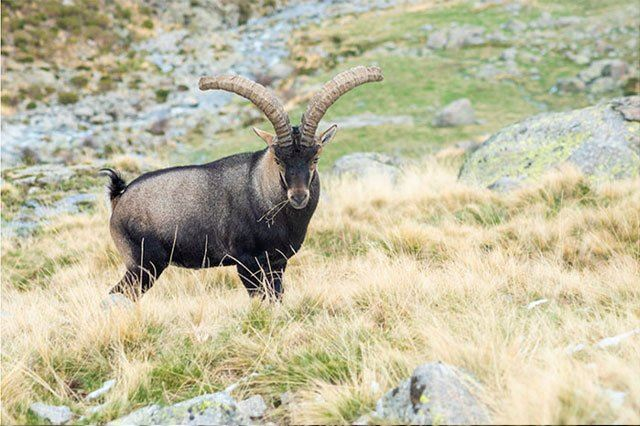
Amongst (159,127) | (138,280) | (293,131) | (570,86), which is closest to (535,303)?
(293,131)

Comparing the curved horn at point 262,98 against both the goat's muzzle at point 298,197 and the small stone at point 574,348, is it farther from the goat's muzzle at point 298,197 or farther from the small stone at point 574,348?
the small stone at point 574,348

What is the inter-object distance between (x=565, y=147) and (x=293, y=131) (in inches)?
270

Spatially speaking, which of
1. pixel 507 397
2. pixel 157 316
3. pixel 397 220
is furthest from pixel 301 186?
pixel 397 220

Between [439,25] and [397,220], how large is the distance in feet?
84.5

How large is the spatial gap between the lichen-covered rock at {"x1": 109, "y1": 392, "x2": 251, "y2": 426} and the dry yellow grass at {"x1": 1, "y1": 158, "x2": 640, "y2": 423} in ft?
0.58

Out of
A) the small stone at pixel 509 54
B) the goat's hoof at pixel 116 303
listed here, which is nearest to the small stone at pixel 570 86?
the small stone at pixel 509 54

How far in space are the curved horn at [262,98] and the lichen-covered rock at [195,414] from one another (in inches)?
122

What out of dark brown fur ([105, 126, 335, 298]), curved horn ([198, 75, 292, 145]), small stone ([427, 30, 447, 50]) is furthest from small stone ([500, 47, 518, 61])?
curved horn ([198, 75, 292, 145])

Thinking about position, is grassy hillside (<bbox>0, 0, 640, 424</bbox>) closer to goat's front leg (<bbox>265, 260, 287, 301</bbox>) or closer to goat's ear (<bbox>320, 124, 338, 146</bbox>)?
goat's front leg (<bbox>265, 260, 287, 301</bbox>)

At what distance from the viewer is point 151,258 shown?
6.76 metres

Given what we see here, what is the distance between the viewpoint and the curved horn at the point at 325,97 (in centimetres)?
614

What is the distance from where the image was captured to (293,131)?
6355 mm

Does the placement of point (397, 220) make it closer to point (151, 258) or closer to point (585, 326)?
point (151, 258)

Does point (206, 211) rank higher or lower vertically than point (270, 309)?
higher
